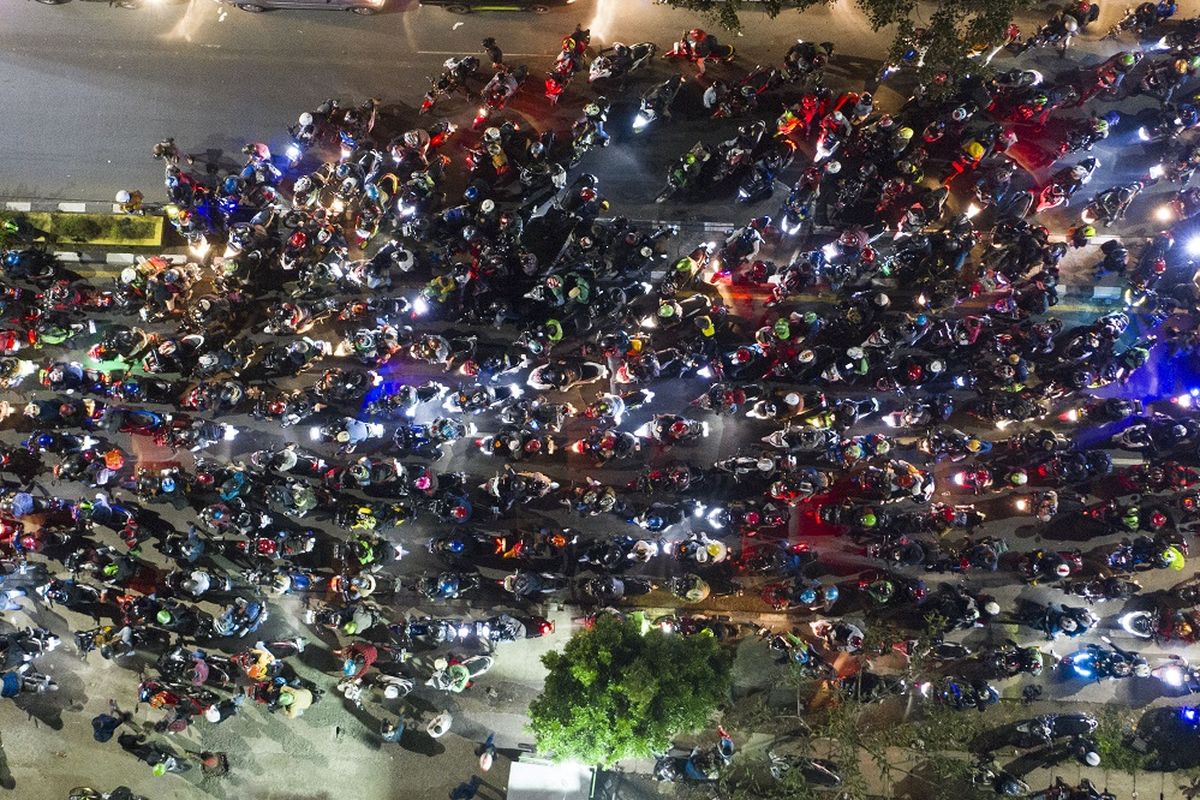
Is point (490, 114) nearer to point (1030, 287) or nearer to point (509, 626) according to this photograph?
point (509, 626)

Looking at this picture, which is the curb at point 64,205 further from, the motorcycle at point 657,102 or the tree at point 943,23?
the tree at point 943,23

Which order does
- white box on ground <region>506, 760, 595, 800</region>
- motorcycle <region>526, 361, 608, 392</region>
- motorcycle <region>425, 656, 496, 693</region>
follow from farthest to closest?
1. motorcycle <region>526, 361, 608, 392</region>
2. motorcycle <region>425, 656, 496, 693</region>
3. white box on ground <region>506, 760, 595, 800</region>

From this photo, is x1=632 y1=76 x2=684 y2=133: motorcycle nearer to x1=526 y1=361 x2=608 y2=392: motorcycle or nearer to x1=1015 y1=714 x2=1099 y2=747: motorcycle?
x1=526 y1=361 x2=608 y2=392: motorcycle

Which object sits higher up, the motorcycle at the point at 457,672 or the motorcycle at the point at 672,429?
the motorcycle at the point at 672,429

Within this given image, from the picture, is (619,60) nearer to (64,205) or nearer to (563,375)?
(563,375)

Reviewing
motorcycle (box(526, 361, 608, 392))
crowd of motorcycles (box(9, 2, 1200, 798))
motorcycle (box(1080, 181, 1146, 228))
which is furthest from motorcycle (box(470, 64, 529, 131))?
motorcycle (box(1080, 181, 1146, 228))

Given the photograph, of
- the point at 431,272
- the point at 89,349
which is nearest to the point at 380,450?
the point at 431,272

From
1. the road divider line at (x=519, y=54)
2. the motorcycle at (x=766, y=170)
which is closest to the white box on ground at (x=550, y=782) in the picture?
the motorcycle at (x=766, y=170)
